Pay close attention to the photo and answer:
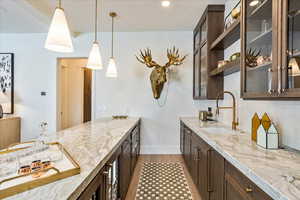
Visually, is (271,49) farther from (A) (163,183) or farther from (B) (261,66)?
(A) (163,183)

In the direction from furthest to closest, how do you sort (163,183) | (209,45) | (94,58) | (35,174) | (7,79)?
(7,79)
(209,45)
(163,183)
(94,58)
(35,174)

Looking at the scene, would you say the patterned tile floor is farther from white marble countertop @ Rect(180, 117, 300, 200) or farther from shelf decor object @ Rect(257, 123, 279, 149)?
shelf decor object @ Rect(257, 123, 279, 149)

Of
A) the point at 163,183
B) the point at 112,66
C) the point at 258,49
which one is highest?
the point at 112,66

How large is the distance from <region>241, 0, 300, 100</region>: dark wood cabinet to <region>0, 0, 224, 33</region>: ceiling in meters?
1.63

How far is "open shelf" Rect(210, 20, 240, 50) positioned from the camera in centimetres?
192

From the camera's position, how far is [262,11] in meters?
1.41

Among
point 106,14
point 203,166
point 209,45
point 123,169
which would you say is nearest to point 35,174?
point 123,169

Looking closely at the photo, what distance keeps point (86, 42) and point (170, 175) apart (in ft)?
11.8

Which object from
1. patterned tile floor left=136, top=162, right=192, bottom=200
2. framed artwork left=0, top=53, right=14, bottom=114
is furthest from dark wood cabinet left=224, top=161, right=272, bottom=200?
framed artwork left=0, top=53, right=14, bottom=114

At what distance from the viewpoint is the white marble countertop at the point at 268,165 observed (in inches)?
30.8

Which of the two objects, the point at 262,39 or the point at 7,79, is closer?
the point at 262,39

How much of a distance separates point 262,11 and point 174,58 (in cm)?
242

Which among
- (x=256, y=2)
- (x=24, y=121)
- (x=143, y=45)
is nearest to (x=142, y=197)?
(x=256, y=2)

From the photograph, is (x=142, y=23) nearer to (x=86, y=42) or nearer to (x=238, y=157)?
(x=86, y=42)
